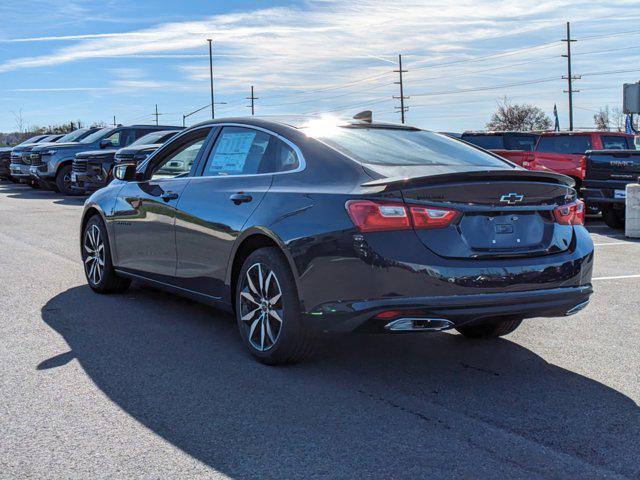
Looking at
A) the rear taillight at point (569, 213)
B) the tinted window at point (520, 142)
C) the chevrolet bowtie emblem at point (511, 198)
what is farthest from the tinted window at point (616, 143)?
the chevrolet bowtie emblem at point (511, 198)

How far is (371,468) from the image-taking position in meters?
3.41

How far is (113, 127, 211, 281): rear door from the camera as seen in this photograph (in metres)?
6.08

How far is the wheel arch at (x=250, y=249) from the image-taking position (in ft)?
15.4

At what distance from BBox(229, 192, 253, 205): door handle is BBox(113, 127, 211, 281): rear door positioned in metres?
0.77

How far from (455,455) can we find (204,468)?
3.63 feet

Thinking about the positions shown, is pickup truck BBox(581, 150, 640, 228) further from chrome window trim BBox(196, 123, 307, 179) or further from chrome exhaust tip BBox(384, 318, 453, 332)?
chrome exhaust tip BBox(384, 318, 453, 332)

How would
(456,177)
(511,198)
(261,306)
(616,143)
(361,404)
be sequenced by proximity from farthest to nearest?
(616,143), (261,306), (511,198), (456,177), (361,404)

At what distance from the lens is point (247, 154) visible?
18.1 ft

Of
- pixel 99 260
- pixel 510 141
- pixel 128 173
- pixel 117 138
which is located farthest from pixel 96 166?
pixel 128 173

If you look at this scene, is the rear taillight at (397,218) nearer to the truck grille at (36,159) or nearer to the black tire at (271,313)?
the black tire at (271,313)

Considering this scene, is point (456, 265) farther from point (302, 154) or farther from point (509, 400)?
point (302, 154)

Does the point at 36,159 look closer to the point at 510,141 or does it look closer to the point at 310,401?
the point at 510,141

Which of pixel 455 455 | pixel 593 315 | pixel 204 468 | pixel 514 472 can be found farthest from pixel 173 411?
pixel 593 315

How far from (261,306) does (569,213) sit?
1981 millimetres
